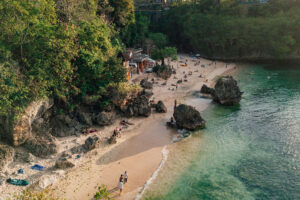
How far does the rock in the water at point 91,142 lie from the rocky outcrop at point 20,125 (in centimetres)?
568

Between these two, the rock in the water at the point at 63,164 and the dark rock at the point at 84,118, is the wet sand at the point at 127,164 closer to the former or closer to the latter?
the rock in the water at the point at 63,164

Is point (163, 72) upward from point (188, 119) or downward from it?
upward

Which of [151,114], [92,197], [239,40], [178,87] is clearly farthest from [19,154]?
[239,40]

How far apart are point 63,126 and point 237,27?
197 ft

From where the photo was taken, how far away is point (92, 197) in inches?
810

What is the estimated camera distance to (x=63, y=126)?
29.7 m

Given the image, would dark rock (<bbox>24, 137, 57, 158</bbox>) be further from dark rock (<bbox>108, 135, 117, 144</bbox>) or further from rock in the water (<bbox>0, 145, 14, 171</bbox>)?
dark rock (<bbox>108, 135, 117, 144</bbox>)

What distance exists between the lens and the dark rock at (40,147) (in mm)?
24891

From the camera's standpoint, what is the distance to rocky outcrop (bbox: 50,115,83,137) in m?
29.0

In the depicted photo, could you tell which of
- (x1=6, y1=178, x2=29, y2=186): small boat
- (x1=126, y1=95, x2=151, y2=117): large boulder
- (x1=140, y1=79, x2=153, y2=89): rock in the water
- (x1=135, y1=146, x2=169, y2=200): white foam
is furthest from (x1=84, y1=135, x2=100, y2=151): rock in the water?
(x1=140, y1=79, x2=153, y2=89): rock in the water

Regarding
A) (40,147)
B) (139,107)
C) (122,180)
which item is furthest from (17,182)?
(139,107)

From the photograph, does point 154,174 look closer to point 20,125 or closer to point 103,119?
point 103,119

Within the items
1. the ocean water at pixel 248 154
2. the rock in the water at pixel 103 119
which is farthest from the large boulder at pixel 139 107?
the ocean water at pixel 248 154

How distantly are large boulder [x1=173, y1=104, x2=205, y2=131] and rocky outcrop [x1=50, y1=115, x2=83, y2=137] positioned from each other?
12775 millimetres
